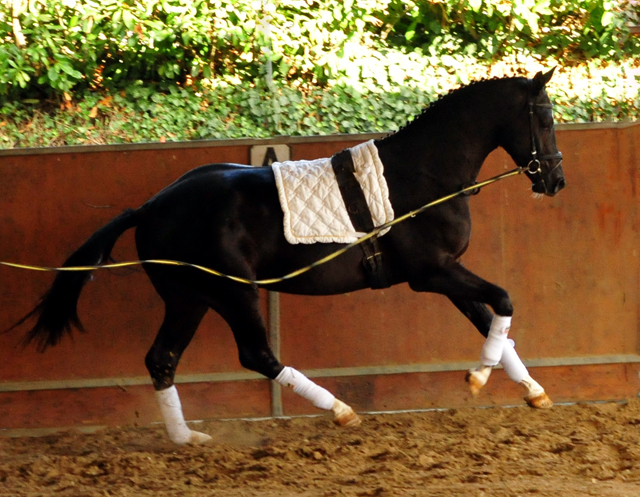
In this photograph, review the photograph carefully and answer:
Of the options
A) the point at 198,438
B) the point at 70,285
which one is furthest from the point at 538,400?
the point at 70,285

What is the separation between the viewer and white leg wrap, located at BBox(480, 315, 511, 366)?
375 centimetres

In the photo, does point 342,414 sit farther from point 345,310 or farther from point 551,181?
point 551,181

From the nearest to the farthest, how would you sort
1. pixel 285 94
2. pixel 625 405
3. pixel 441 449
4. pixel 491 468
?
pixel 491 468 < pixel 441 449 < pixel 625 405 < pixel 285 94

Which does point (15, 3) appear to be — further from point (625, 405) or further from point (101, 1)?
point (625, 405)

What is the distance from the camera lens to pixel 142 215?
407cm

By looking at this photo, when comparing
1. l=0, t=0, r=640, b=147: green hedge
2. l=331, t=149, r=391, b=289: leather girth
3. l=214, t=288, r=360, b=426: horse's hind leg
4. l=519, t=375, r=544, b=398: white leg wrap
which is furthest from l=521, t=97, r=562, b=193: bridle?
l=0, t=0, r=640, b=147: green hedge

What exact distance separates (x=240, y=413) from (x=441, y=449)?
165 centimetres

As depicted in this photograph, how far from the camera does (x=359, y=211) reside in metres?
3.79

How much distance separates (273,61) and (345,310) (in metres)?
3.82

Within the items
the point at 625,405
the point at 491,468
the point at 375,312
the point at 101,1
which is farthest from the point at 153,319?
the point at 101,1

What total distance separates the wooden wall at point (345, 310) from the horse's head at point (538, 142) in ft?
3.40

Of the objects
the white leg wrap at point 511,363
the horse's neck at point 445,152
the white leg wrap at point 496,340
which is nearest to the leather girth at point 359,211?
the horse's neck at point 445,152

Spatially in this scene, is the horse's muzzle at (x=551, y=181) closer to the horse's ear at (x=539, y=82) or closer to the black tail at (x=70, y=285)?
the horse's ear at (x=539, y=82)

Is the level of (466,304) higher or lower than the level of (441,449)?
A: higher
